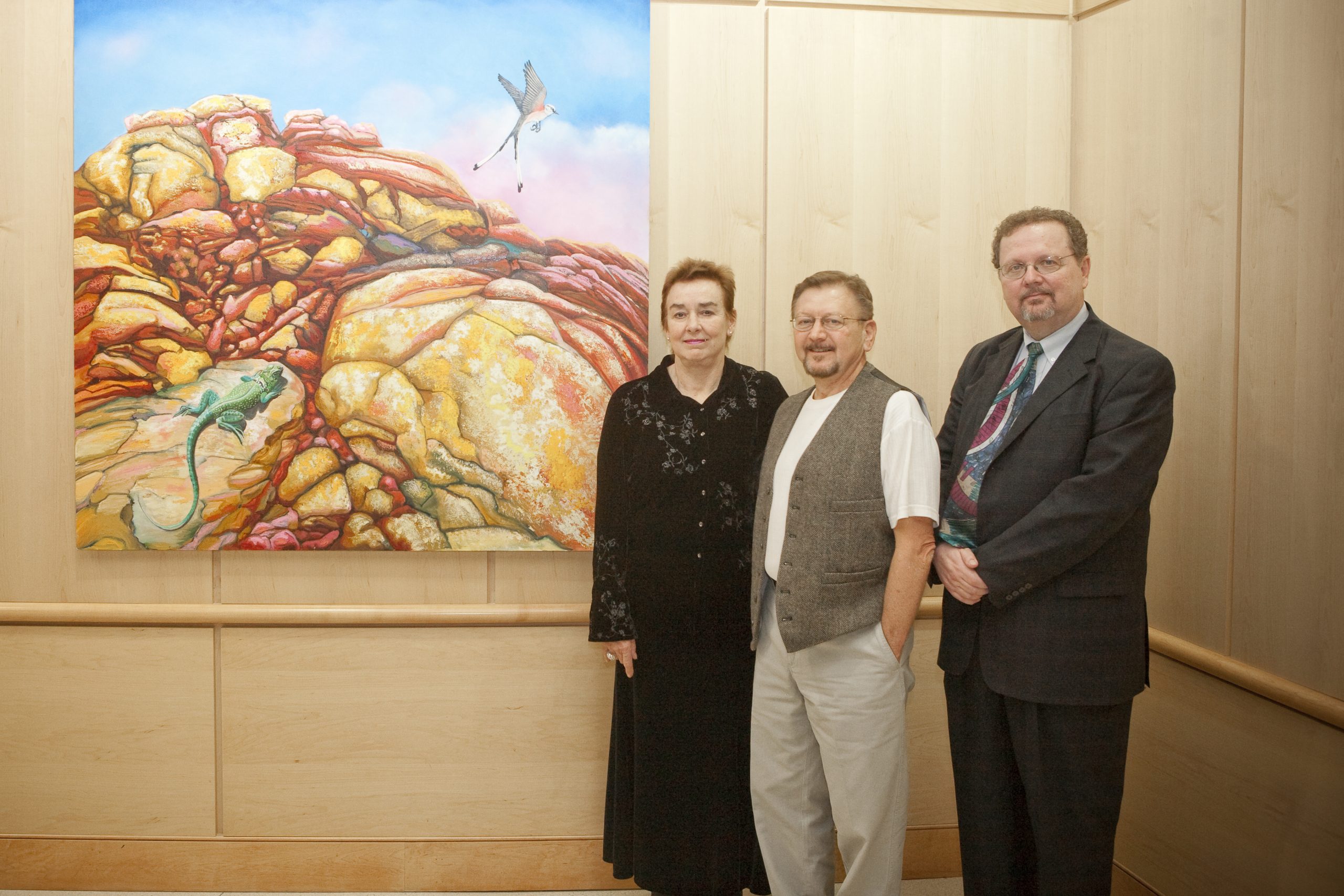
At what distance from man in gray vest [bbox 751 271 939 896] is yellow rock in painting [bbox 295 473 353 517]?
1.31 m

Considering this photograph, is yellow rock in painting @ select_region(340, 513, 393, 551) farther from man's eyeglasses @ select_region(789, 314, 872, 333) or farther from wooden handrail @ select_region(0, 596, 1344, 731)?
man's eyeglasses @ select_region(789, 314, 872, 333)

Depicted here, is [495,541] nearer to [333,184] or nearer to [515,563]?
[515,563]

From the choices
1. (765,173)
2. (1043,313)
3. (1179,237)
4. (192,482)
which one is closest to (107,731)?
(192,482)

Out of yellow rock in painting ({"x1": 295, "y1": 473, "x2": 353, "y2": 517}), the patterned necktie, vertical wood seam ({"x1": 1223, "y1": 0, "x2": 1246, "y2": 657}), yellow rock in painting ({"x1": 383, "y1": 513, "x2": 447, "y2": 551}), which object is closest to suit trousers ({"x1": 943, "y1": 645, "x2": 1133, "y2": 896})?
the patterned necktie

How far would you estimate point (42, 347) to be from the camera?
2301 millimetres

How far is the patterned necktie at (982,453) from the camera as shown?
5.56 ft

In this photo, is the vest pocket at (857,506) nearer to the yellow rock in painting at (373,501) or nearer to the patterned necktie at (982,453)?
the patterned necktie at (982,453)

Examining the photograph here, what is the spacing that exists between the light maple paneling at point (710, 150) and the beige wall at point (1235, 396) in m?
1.05

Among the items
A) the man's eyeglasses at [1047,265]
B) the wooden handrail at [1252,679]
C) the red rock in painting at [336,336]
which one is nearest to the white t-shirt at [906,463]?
the man's eyeglasses at [1047,265]

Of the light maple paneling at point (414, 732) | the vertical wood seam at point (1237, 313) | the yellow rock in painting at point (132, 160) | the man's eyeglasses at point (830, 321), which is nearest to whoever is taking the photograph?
the man's eyeglasses at point (830, 321)

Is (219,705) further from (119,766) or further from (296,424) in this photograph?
(296,424)

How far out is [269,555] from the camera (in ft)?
7.77

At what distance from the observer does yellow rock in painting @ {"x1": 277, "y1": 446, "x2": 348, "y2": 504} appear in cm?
230

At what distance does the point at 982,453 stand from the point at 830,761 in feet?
2.55
